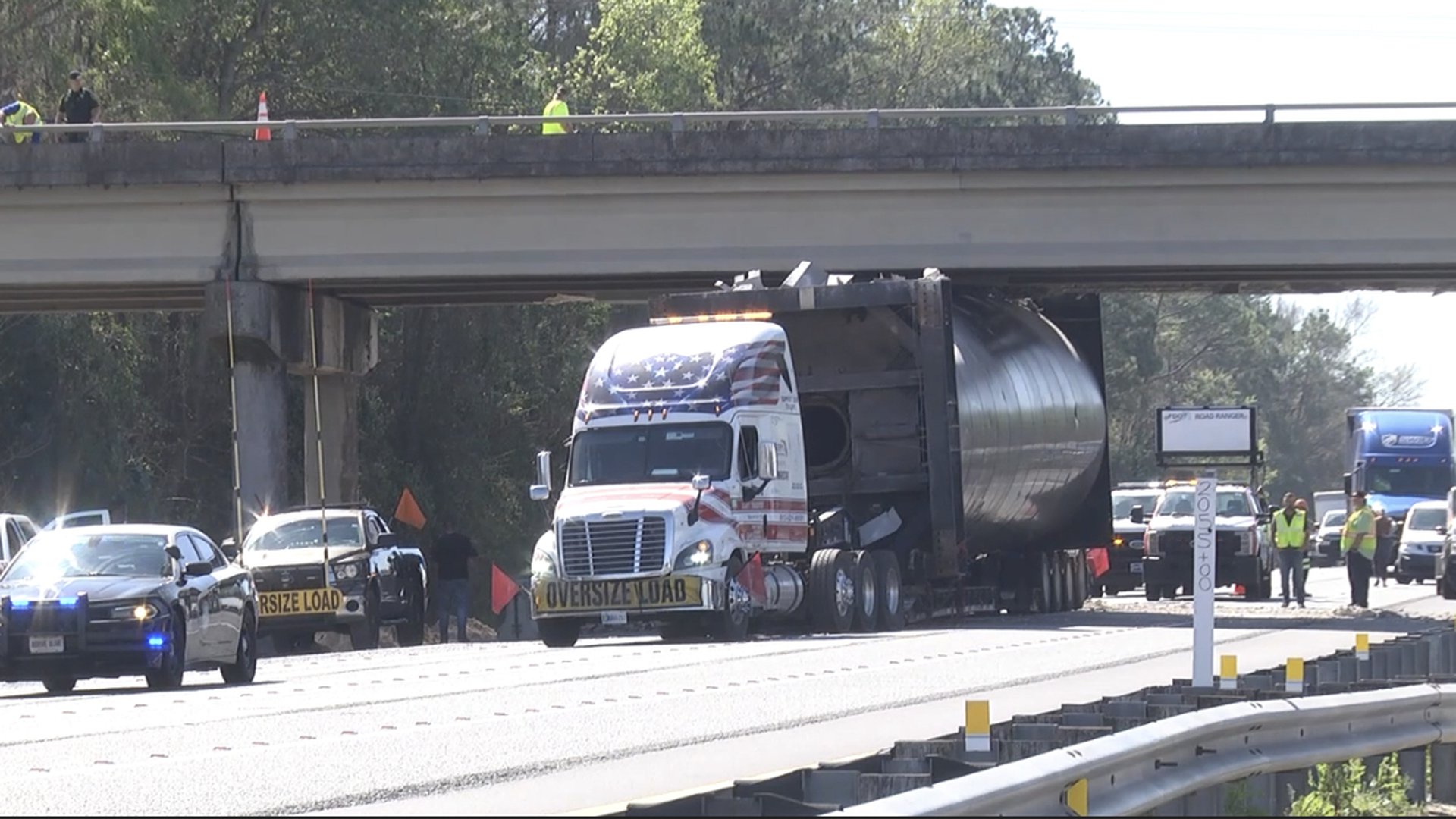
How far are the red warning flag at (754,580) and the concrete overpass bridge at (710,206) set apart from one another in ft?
35.2

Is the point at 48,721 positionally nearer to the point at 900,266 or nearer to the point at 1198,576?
the point at 1198,576

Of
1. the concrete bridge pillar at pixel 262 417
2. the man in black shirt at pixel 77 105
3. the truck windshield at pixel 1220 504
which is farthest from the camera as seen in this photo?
the truck windshield at pixel 1220 504

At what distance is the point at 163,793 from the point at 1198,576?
710 cm

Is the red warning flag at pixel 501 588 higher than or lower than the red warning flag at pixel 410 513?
lower

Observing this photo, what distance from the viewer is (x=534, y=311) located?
179 feet

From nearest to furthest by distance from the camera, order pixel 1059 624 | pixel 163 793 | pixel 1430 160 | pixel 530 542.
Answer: pixel 163 793, pixel 1059 624, pixel 1430 160, pixel 530 542

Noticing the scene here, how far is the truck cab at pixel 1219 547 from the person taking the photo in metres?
42.8

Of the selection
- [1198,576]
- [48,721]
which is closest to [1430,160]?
[1198,576]

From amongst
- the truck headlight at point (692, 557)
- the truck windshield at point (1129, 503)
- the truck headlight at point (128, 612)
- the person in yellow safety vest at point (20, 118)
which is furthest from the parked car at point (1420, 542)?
the truck headlight at point (128, 612)

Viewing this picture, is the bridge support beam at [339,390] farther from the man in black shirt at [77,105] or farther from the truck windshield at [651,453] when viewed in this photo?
the truck windshield at [651,453]

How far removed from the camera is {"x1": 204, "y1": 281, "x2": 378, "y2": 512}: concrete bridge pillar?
37.9m

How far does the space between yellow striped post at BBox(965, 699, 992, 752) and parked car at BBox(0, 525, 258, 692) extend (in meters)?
12.6

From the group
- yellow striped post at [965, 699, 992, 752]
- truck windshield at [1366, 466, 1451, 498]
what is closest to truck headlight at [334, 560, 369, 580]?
yellow striped post at [965, 699, 992, 752]

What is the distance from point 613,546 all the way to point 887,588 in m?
4.40
